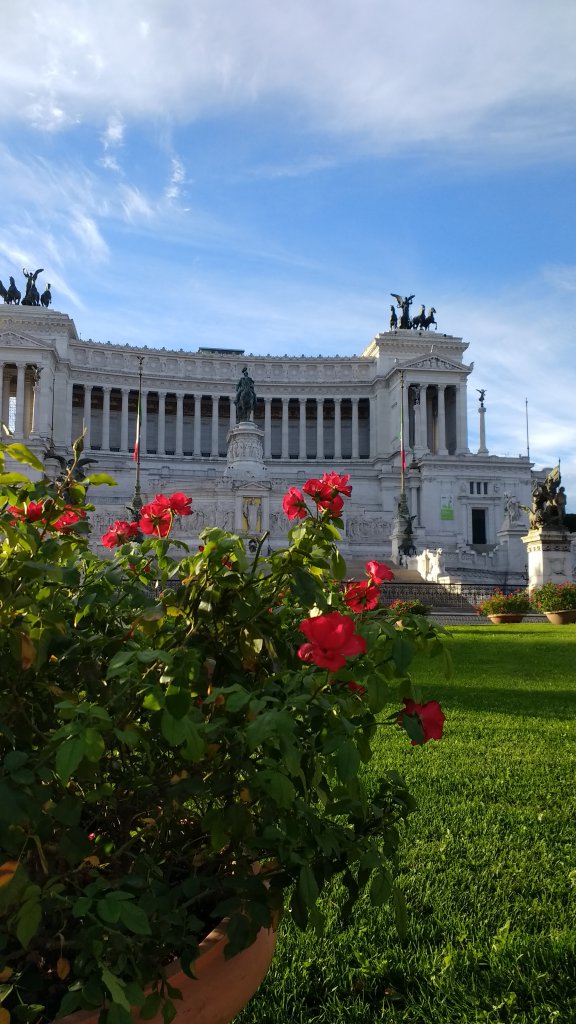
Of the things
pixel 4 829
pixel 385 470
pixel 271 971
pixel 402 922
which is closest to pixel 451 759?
pixel 271 971

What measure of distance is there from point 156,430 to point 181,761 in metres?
84.8

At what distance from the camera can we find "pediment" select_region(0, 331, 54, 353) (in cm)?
7481

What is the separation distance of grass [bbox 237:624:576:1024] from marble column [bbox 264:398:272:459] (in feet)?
257

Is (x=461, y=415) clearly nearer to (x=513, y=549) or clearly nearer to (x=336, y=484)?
(x=513, y=549)

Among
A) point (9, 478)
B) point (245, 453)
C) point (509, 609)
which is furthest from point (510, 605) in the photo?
point (245, 453)

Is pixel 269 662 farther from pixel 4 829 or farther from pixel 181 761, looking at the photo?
pixel 4 829

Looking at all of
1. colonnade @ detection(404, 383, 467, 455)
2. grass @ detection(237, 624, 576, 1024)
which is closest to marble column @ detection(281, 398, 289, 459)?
colonnade @ detection(404, 383, 467, 455)

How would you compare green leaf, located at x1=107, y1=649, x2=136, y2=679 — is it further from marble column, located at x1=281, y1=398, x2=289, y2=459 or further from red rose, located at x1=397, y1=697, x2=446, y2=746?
marble column, located at x1=281, y1=398, x2=289, y2=459

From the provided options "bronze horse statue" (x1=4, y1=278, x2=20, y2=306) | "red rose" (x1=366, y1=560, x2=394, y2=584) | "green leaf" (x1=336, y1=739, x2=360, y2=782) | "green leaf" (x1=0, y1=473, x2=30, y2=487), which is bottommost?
"green leaf" (x1=336, y1=739, x2=360, y2=782)

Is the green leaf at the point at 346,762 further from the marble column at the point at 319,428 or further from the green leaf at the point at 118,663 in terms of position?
the marble column at the point at 319,428

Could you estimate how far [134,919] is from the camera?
6.90 ft

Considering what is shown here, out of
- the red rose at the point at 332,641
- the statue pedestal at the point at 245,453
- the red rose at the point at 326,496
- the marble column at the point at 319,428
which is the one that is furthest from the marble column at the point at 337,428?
the red rose at the point at 332,641

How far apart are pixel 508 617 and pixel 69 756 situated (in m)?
26.5

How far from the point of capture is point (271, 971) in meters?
3.77
